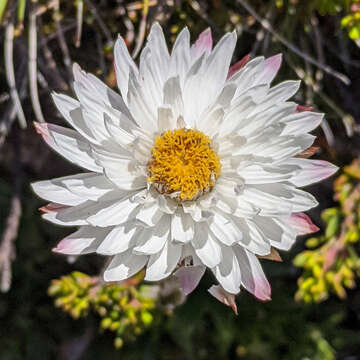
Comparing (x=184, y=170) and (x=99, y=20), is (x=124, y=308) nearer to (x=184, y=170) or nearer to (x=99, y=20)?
(x=184, y=170)

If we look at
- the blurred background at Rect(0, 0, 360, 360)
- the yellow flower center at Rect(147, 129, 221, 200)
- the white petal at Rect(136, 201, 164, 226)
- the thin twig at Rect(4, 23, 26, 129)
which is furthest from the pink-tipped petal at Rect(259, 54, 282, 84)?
the thin twig at Rect(4, 23, 26, 129)

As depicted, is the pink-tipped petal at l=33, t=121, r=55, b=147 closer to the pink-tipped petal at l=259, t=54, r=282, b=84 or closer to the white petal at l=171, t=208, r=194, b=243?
the white petal at l=171, t=208, r=194, b=243

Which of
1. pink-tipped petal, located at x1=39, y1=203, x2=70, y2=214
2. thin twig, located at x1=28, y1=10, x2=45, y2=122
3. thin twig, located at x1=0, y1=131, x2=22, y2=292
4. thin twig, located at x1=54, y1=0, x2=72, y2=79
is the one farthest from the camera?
thin twig, located at x1=0, y1=131, x2=22, y2=292

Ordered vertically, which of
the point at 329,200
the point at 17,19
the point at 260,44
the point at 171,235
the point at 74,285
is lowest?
the point at 329,200

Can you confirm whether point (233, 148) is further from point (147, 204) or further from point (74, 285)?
point (74, 285)

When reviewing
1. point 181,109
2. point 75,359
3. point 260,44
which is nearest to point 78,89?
point 181,109

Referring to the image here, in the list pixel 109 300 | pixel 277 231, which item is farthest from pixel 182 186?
pixel 109 300

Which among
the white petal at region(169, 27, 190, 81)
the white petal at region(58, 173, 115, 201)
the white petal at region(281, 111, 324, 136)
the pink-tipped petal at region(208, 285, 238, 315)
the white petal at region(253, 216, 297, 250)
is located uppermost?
the white petal at region(169, 27, 190, 81)
